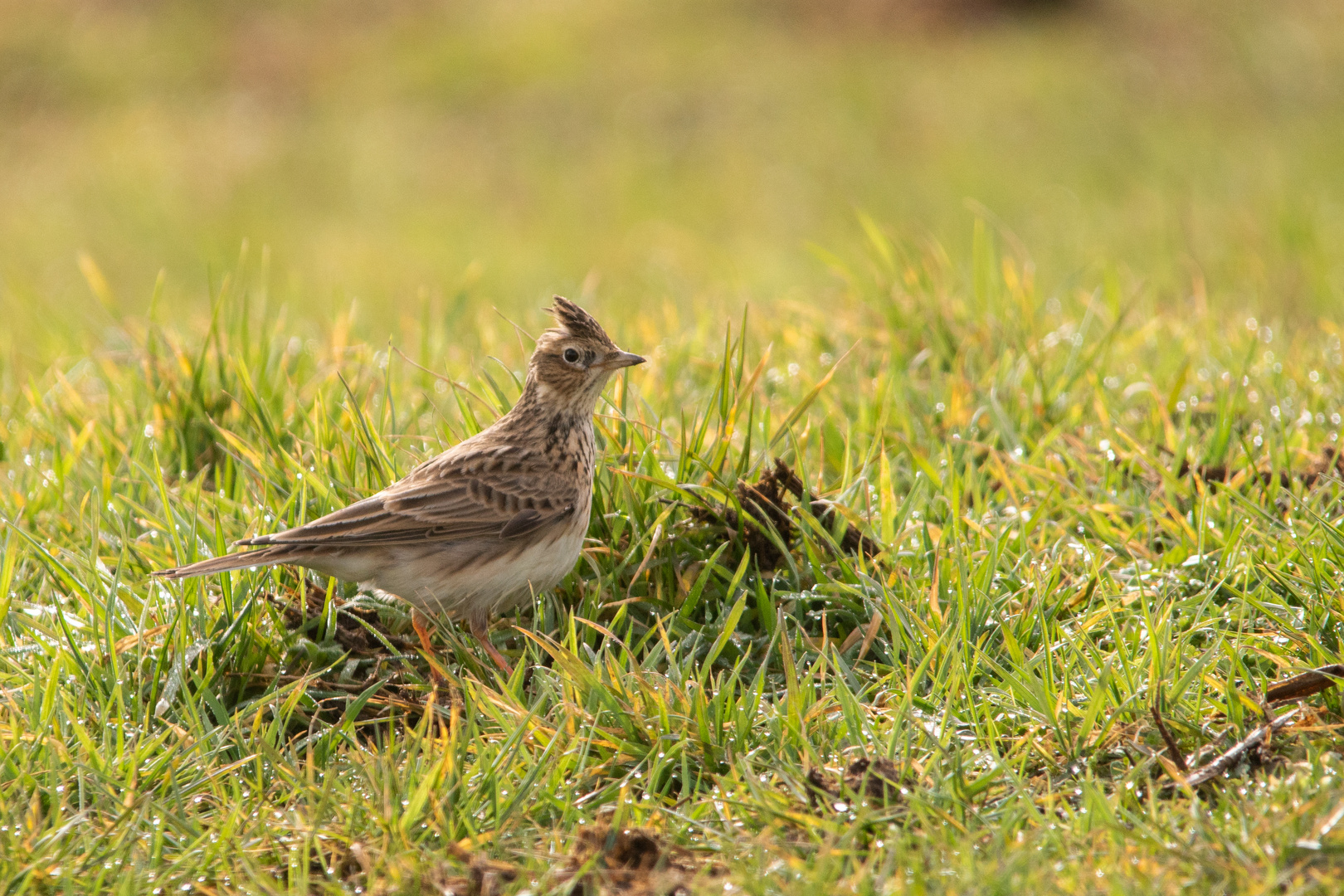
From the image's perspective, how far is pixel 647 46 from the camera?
15.3 meters

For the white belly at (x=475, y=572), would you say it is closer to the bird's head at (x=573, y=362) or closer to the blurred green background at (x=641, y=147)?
the bird's head at (x=573, y=362)

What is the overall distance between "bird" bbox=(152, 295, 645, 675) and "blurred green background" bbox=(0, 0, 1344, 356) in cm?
349

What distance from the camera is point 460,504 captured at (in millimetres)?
4223

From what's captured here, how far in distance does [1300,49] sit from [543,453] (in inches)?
525

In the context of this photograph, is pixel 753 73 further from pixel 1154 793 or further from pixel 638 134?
pixel 1154 793

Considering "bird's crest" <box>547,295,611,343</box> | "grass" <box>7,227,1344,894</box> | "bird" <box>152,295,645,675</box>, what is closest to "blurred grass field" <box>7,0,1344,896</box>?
"grass" <box>7,227,1344,894</box>

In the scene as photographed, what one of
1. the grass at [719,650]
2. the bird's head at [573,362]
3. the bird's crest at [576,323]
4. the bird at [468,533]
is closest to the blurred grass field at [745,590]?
the grass at [719,650]

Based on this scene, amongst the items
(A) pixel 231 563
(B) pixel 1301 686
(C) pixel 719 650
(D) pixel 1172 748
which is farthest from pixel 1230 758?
(A) pixel 231 563

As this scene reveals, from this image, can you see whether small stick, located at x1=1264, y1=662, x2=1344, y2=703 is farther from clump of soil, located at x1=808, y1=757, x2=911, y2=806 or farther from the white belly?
the white belly

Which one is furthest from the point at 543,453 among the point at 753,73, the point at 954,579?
the point at 753,73

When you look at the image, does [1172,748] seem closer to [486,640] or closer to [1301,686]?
[1301,686]

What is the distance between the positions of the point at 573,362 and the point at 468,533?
0.76 meters

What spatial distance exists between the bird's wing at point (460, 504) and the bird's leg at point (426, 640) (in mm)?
297

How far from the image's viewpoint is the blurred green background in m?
9.72
